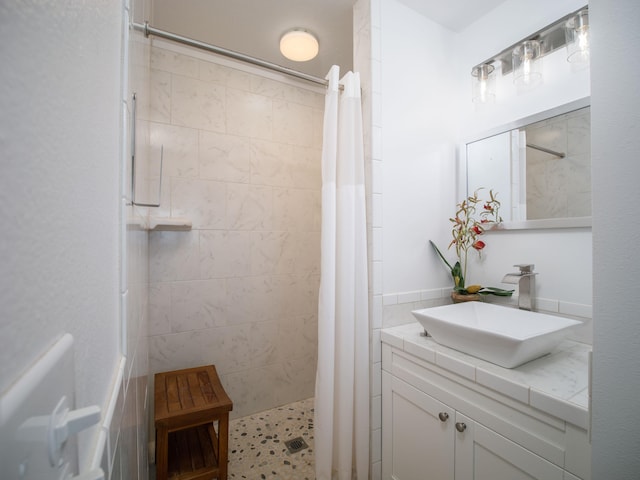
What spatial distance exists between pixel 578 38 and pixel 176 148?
2057 mm

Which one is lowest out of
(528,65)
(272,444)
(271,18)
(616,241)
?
(272,444)

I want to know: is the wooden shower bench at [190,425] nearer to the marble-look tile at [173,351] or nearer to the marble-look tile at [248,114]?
the marble-look tile at [173,351]

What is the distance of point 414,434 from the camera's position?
118cm

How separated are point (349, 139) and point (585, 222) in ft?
3.46

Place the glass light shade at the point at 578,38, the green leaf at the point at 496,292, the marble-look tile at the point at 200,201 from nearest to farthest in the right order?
1. the glass light shade at the point at 578,38
2. the green leaf at the point at 496,292
3. the marble-look tile at the point at 200,201

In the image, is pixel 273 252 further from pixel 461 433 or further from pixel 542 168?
pixel 542 168

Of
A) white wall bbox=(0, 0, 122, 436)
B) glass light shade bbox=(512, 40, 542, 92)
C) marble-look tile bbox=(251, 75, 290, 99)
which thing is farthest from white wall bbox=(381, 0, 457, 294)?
white wall bbox=(0, 0, 122, 436)

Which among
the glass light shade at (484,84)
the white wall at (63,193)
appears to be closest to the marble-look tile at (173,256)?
the white wall at (63,193)

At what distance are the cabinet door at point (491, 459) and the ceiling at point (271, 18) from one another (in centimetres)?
196

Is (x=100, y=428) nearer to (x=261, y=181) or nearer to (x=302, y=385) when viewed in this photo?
(x=261, y=181)

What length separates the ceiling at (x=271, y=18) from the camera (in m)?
1.50

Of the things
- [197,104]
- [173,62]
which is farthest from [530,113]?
[173,62]

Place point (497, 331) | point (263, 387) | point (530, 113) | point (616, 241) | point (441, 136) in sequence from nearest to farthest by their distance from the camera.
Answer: point (616, 241) < point (497, 331) < point (530, 113) < point (441, 136) < point (263, 387)

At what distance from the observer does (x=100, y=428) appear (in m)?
0.33
